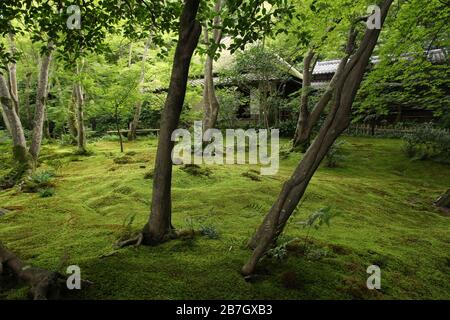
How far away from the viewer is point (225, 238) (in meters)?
→ 5.21

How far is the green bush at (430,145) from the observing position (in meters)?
15.2

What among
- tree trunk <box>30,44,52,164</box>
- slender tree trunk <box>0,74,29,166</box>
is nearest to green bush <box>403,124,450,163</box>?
tree trunk <box>30,44,52,164</box>

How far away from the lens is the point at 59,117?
25.9m

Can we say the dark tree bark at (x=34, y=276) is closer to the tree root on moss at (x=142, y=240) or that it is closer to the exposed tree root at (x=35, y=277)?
the exposed tree root at (x=35, y=277)

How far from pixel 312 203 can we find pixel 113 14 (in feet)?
20.6

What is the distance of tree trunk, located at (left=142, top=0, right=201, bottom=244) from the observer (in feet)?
13.5

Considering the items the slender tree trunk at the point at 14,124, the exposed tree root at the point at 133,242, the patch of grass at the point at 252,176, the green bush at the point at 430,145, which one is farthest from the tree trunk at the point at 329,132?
the green bush at the point at 430,145

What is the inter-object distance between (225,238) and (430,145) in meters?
15.2

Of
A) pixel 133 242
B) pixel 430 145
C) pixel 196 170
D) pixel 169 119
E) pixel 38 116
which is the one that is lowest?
pixel 133 242

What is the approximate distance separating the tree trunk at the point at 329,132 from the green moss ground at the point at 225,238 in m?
0.58

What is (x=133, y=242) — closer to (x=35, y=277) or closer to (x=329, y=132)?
(x=35, y=277)

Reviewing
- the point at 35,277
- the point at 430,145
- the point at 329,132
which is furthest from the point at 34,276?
the point at 430,145

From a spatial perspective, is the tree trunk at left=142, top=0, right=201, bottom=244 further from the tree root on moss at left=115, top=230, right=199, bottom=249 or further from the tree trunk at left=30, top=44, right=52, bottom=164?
the tree trunk at left=30, top=44, right=52, bottom=164
